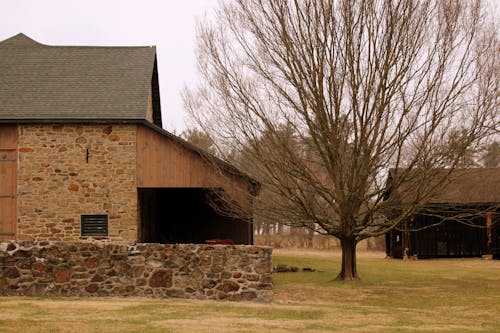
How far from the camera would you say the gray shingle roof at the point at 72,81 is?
2078 cm

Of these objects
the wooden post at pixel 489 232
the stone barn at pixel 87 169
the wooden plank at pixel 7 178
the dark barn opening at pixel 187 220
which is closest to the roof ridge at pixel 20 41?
the stone barn at pixel 87 169

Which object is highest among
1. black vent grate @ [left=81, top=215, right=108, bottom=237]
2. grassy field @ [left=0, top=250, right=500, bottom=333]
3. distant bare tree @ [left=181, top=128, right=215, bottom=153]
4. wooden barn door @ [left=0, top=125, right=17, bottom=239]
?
distant bare tree @ [left=181, top=128, right=215, bottom=153]

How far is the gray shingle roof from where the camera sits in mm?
20781

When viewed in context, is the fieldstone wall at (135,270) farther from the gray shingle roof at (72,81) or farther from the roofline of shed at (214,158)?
the gray shingle roof at (72,81)

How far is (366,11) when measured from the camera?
17.6 meters

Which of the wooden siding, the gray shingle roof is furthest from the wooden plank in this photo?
the wooden siding

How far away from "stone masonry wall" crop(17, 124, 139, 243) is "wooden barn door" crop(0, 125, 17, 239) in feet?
0.61

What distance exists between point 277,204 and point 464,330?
9.37 m

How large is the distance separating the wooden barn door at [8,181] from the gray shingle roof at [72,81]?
55cm

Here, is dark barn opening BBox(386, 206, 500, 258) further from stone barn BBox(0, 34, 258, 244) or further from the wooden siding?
the wooden siding

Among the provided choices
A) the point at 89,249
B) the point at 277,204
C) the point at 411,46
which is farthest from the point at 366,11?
the point at 89,249

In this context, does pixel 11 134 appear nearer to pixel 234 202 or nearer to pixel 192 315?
pixel 234 202

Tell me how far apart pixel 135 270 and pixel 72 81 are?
1064cm

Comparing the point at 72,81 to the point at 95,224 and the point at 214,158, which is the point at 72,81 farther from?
the point at 214,158
